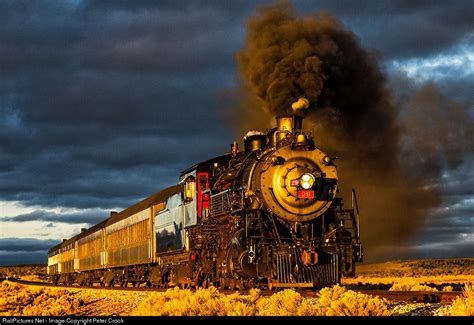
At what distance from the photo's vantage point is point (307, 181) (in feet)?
69.5

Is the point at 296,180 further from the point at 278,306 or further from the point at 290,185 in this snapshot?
the point at 278,306

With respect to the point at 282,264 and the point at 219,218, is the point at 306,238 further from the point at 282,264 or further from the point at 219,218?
the point at 219,218

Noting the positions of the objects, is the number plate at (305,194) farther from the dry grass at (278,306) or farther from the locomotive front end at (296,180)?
the dry grass at (278,306)

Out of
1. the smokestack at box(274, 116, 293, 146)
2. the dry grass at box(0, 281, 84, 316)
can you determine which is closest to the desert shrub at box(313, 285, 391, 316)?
the dry grass at box(0, 281, 84, 316)

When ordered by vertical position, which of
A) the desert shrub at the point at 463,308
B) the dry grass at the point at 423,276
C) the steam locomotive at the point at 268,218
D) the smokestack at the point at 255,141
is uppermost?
the smokestack at the point at 255,141

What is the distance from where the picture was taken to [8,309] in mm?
→ 25203

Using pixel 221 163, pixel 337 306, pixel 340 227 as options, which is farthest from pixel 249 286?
pixel 337 306

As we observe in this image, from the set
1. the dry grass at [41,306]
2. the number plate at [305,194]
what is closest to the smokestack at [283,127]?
the number plate at [305,194]

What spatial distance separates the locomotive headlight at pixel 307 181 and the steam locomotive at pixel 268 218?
0.10ft

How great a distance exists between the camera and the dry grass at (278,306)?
12.3 m

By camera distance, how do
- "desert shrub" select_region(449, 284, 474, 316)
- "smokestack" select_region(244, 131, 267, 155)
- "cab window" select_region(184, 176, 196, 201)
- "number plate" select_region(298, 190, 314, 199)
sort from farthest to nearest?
"cab window" select_region(184, 176, 196, 201)
"smokestack" select_region(244, 131, 267, 155)
"number plate" select_region(298, 190, 314, 199)
"desert shrub" select_region(449, 284, 474, 316)

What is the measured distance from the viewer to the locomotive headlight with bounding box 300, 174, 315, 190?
21.2 metres

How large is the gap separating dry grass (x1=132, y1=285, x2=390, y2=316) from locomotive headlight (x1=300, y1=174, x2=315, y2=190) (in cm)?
591

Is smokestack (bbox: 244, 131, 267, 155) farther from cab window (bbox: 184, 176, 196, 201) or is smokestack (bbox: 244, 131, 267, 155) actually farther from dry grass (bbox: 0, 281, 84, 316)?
dry grass (bbox: 0, 281, 84, 316)
